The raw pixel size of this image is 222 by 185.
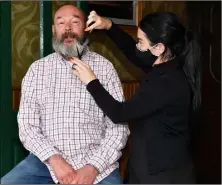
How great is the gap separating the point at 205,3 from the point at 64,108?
82.7 inches

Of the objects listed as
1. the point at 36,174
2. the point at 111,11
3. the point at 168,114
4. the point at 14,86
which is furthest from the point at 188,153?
the point at 111,11

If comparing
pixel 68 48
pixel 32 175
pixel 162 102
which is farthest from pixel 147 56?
pixel 32 175

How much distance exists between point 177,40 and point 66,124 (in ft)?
2.24

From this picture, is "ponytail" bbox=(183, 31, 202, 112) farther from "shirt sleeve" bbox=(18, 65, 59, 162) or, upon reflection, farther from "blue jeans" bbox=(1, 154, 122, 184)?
"shirt sleeve" bbox=(18, 65, 59, 162)

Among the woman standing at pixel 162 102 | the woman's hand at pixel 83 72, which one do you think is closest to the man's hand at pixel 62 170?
the woman standing at pixel 162 102

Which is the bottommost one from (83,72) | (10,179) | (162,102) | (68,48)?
(10,179)

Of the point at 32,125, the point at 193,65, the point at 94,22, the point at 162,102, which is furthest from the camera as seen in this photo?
the point at 94,22

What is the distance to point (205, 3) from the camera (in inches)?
145

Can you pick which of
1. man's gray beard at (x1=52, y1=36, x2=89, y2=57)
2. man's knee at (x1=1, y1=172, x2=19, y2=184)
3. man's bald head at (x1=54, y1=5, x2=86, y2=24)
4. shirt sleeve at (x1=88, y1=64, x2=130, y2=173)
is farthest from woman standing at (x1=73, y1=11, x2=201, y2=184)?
man's knee at (x1=1, y1=172, x2=19, y2=184)

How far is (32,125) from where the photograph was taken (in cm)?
205

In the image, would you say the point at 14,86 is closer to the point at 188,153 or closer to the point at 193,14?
the point at 188,153

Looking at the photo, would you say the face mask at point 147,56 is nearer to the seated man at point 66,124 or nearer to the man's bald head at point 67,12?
the seated man at point 66,124

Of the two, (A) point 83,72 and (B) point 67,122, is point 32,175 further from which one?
(A) point 83,72

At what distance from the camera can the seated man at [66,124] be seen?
1996mm
